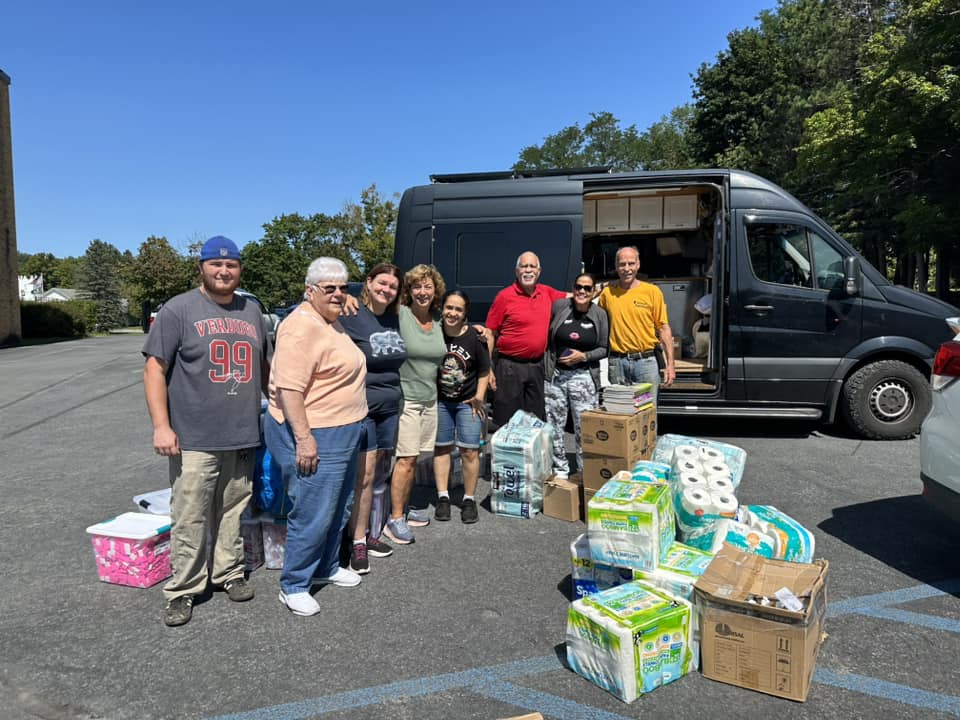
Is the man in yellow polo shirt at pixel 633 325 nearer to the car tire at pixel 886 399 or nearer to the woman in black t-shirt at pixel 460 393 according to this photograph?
the woman in black t-shirt at pixel 460 393

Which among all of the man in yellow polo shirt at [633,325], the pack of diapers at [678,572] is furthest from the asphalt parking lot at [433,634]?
the man in yellow polo shirt at [633,325]

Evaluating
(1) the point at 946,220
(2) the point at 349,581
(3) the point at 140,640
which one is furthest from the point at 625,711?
(1) the point at 946,220

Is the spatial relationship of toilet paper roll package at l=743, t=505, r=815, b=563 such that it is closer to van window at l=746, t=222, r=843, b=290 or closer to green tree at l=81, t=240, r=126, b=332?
van window at l=746, t=222, r=843, b=290

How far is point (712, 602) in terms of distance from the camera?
8.50 feet

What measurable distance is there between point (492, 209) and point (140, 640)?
5.36 meters

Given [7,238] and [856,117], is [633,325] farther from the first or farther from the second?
[7,238]

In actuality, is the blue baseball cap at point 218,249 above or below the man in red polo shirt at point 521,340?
above

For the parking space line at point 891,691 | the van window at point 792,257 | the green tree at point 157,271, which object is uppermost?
the green tree at point 157,271

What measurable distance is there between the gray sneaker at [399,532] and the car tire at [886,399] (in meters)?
5.02

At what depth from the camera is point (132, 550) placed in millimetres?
3473

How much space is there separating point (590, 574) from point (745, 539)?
824mm

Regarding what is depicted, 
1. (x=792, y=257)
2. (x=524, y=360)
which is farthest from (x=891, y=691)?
(x=792, y=257)

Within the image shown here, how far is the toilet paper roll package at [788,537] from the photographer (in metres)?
3.22

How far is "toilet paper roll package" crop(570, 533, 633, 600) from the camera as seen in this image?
304cm
